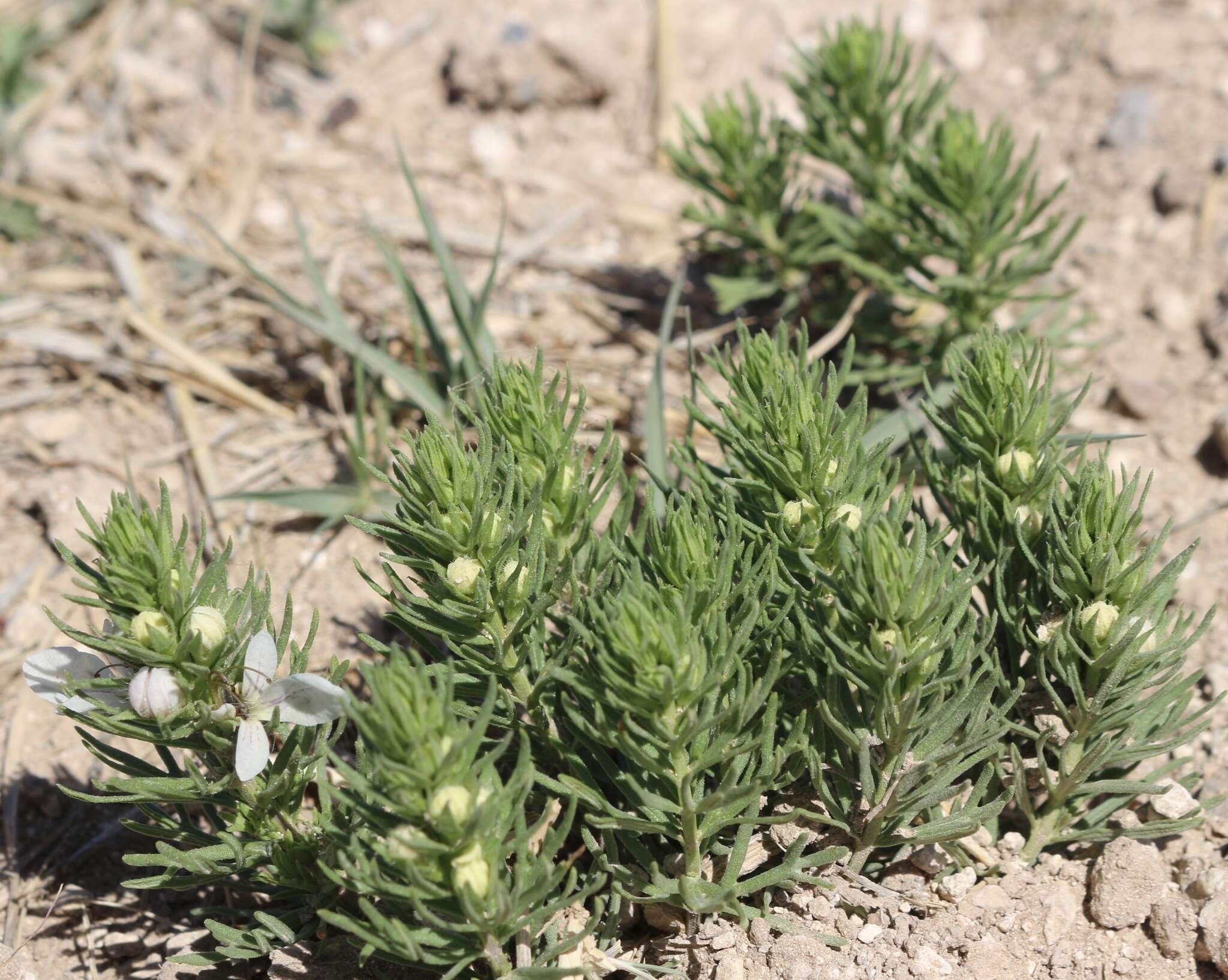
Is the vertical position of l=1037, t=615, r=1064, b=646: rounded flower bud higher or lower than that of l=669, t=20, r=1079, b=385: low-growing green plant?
lower

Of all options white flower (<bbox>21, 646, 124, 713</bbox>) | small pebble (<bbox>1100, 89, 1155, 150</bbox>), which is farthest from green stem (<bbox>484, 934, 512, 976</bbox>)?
small pebble (<bbox>1100, 89, 1155, 150</bbox>)

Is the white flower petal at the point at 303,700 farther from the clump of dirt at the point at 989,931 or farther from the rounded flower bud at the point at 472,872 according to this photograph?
the clump of dirt at the point at 989,931

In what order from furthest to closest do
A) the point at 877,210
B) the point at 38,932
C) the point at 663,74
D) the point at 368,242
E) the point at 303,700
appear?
the point at 663,74
the point at 368,242
the point at 877,210
the point at 38,932
the point at 303,700

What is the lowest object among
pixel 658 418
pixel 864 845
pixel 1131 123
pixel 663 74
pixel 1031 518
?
pixel 864 845

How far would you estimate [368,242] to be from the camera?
4.81 metres

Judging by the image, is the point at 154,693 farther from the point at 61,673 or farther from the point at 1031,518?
the point at 1031,518

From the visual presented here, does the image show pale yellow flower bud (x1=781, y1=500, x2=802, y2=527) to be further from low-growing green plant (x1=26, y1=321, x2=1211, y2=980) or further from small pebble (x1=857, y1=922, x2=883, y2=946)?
small pebble (x1=857, y1=922, x2=883, y2=946)

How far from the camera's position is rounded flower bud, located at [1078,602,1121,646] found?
2193 millimetres

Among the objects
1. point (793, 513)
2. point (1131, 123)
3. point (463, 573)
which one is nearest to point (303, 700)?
point (463, 573)

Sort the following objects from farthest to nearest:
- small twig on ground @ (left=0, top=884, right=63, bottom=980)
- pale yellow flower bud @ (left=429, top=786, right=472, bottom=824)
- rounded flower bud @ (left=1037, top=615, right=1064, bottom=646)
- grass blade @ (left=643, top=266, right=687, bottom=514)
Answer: grass blade @ (left=643, top=266, right=687, bottom=514) → small twig on ground @ (left=0, top=884, right=63, bottom=980) → rounded flower bud @ (left=1037, top=615, right=1064, bottom=646) → pale yellow flower bud @ (left=429, top=786, right=472, bottom=824)

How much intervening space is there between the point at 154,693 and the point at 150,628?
12 centimetres

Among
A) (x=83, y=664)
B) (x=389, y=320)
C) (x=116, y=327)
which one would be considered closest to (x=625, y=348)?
(x=389, y=320)

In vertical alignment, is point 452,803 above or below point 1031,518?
below

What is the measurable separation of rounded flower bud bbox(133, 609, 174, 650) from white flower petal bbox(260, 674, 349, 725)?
0.71ft
